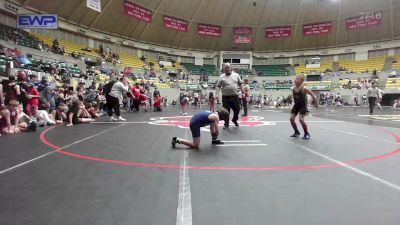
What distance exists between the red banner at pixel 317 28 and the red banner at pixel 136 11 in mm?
19304

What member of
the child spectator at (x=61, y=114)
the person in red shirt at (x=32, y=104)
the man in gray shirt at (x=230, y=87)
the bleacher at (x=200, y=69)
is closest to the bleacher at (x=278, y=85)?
the bleacher at (x=200, y=69)

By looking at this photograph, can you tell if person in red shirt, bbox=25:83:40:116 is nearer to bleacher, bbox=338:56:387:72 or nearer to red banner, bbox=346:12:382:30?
red banner, bbox=346:12:382:30

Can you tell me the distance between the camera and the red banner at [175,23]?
34.6 meters

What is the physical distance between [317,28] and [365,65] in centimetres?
812

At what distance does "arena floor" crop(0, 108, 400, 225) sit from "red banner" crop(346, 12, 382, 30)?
34393 mm

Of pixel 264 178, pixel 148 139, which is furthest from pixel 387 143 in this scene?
pixel 148 139

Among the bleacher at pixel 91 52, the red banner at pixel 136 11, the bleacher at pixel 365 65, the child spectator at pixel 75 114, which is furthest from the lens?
the bleacher at pixel 365 65

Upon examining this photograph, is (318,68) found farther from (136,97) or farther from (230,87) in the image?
(230,87)

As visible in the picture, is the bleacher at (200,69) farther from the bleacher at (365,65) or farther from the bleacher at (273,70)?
the bleacher at (365,65)

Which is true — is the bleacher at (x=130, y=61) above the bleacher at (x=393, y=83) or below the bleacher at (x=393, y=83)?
above

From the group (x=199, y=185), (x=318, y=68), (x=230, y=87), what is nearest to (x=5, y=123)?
(x=230, y=87)

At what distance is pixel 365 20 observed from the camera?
111 feet

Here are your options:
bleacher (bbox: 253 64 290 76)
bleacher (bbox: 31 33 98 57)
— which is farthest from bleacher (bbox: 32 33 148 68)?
bleacher (bbox: 253 64 290 76)

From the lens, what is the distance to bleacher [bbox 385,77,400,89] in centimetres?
3193
